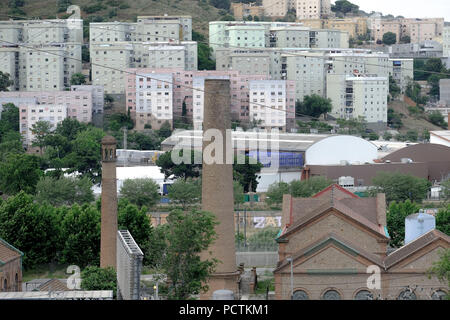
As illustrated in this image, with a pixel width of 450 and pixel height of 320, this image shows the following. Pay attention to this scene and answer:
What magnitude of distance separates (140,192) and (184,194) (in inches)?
65.2

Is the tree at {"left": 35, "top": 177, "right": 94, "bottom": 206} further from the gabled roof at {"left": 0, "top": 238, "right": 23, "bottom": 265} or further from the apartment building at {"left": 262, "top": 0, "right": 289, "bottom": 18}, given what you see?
the apartment building at {"left": 262, "top": 0, "right": 289, "bottom": 18}

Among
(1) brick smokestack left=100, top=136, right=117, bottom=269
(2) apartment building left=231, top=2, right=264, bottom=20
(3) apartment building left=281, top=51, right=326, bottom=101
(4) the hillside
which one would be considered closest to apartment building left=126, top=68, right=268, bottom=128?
(3) apartment building left=281, top=51, right=326, bottom=101

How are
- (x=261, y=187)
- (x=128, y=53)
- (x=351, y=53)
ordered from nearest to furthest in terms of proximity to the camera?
(x=261, y=187) < (x=128, y=53) < (x=351, y=53)

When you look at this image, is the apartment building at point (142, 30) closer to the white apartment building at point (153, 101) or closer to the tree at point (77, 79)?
the tree at point (77, 79)

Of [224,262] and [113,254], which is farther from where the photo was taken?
[113,254]

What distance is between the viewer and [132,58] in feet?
245

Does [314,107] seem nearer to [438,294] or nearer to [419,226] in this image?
[419,226]

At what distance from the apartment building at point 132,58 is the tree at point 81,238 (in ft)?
139

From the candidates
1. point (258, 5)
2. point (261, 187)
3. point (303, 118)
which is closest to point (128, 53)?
point (303, 118)

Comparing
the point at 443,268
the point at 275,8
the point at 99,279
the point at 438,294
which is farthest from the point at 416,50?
the point at 443,268

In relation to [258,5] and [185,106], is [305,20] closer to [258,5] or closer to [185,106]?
[258,5]

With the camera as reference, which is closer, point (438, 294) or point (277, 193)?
point (438, 294)

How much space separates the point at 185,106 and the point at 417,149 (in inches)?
909

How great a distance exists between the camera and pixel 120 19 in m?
87.6
